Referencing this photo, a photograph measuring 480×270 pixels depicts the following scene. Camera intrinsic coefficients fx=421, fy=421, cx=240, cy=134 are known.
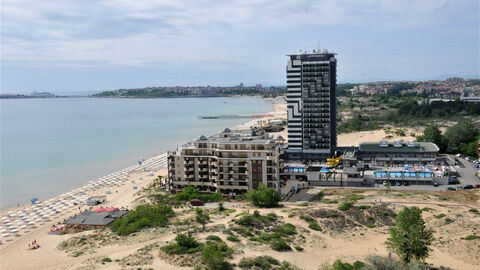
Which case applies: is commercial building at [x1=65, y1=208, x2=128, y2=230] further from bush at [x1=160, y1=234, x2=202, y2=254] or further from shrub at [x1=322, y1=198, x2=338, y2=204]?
shrub at [x1=322, y1=198, x2=338, y2=204]

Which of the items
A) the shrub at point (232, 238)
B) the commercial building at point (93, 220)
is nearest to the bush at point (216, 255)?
the shrub at point (232, 238)

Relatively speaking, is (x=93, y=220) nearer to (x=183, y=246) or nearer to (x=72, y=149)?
(x=183, y=246)

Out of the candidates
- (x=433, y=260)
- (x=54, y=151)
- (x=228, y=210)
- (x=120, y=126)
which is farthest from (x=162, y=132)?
(x=433, y=260)

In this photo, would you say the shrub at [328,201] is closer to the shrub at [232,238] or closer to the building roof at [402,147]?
the shrub at [232,238]

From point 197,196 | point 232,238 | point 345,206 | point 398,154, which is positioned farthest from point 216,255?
point 398,154

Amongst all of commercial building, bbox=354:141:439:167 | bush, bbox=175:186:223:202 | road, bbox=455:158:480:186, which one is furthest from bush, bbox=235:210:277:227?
commercial building, bbox=354:141:439:167

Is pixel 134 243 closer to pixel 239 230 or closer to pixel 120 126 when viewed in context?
pixel 239 230
